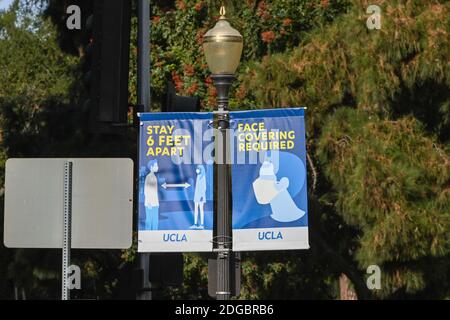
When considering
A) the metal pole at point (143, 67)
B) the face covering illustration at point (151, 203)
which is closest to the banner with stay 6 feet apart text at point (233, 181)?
the face covering illustration at point (151, 203)

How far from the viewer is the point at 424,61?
1927cm

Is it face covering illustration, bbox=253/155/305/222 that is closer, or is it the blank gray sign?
the blank gray sign

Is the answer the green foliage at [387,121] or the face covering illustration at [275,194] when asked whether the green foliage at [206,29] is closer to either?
the green foliage at [387,121]

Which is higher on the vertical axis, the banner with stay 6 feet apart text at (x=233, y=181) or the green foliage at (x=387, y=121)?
the green foliage at (x=387, y=121)

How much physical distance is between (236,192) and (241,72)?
13.6 metres

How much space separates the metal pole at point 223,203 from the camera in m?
10.8

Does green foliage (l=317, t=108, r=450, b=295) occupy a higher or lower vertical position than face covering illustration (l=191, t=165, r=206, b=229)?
higher

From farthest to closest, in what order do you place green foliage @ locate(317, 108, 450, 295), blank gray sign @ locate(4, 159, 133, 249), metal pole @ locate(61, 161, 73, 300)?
green foliage @ locate(317, 108, 450, 295) → blank gray sign @ locate(4, 159, 133, 249) → metal pole @ locate(61, 161, 73, 300)

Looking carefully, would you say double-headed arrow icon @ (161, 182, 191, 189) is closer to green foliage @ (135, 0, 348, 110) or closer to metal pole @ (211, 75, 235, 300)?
metal pole @ (211, 75, 235, 300)

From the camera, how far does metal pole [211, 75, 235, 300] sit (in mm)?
10758

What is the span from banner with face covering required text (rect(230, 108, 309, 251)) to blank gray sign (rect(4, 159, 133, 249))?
10.3 feet

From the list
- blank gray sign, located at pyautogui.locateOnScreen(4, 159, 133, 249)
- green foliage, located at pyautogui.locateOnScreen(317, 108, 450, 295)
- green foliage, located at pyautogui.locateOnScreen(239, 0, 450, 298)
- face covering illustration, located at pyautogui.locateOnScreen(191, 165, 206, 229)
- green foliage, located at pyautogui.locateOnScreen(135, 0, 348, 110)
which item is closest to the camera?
blank gray sign, located at pyautogui.locateOnScreen(4, 159, 133, 249)

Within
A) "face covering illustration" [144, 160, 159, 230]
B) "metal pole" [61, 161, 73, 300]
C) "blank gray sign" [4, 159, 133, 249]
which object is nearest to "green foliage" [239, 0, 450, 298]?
"face covering illustration" [144, 160, 159, 230]
